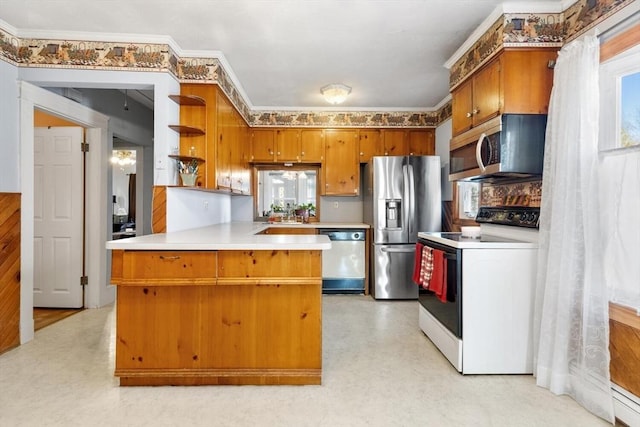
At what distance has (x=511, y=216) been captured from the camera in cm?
263

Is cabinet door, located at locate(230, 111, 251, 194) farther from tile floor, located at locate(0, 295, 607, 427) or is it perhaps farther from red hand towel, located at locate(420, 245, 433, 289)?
red hand towel, located at locate(420, 245, 433, 289)

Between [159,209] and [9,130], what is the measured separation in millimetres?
1264

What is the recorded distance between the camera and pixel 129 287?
211cm

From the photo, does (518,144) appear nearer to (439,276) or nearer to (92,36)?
(439,276)

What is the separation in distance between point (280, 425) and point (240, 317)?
0.67 m

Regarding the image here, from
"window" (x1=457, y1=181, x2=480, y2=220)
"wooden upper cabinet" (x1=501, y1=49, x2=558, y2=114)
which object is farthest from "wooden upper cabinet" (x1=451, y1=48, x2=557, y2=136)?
"window" (x1=457, y1=181, x2=480, y2=220)

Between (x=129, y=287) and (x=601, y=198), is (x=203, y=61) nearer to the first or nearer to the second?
(x=129, y=287)

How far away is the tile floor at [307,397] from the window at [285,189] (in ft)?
9.19

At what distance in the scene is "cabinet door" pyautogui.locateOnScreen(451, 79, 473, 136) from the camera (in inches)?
109

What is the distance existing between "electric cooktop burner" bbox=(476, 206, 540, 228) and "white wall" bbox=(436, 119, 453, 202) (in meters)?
1.24

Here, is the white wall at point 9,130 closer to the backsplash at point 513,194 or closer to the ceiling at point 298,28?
the ceiling at point 298,28

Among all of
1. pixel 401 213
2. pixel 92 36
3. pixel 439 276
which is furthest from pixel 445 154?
pixel 92 36

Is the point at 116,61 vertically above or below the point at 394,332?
above

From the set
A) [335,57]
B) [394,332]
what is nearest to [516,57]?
[335,57]
